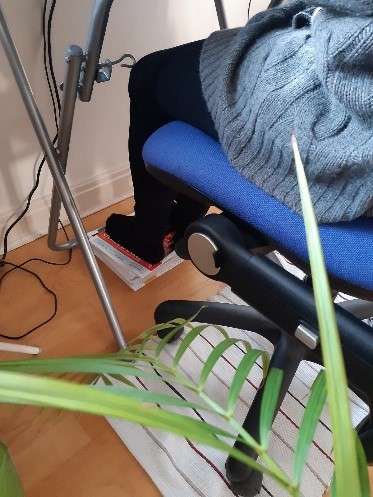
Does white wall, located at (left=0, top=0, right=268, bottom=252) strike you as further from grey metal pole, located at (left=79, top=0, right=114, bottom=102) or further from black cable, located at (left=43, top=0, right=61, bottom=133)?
grey metal pole, located at (left=79, top=0, right=114, bottom=102)

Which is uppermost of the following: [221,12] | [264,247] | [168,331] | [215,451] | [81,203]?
[221,12]

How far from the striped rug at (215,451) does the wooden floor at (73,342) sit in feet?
0.11

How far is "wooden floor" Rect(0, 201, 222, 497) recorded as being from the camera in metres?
0.85

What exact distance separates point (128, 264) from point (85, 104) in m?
0.46

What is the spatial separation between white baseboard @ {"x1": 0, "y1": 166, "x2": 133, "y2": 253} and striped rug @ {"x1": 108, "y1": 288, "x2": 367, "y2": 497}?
597 mm

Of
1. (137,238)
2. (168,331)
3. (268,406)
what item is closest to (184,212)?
(137,238)

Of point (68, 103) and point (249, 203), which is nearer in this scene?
point (249, 203)

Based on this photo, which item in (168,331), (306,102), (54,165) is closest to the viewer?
(306,102)

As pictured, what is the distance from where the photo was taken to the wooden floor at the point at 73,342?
85 cm

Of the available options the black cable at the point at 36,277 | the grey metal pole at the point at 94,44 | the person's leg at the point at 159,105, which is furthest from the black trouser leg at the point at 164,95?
the black cable at the point at 36,277

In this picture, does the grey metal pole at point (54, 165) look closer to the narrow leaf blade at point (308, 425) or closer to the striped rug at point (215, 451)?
the striped rug at point (215, 451)

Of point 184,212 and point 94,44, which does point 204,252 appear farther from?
point 184,212

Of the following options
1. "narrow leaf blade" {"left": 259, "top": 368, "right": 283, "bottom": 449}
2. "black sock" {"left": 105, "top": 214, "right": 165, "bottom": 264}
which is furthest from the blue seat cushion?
"black sock" {"left": 105, "top": 214, "right": 165, "bottom": 264}

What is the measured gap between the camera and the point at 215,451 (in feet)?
2.92
